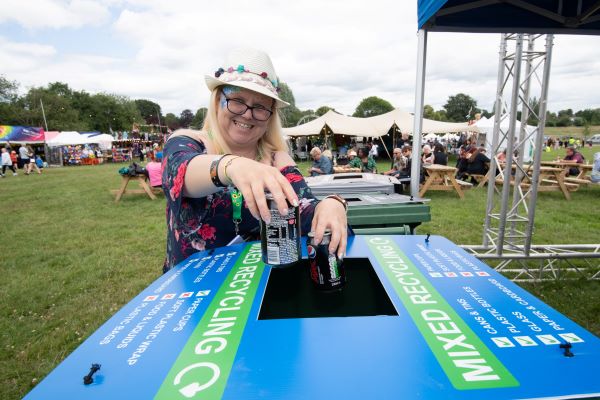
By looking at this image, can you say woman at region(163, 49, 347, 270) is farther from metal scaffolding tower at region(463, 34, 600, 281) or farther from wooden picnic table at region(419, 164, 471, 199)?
wooden picnic table at region(419, 164, 471, 199)

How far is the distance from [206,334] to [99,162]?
35.8 meters

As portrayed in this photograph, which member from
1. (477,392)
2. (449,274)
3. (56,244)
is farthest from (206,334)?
(56,244)

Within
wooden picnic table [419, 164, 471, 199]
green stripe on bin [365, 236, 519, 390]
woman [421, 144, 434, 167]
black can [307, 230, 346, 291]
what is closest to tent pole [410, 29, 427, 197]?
green stripe on bin [365, 236, 519, 390]

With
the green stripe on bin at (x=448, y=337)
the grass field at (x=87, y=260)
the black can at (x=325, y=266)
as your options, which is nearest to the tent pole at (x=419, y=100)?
the grass field at (x=87, y=260)

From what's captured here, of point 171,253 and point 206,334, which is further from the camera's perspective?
point 171,253

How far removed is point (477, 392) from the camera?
0.70m

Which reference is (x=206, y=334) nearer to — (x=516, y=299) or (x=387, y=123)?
(x=516, y=299)

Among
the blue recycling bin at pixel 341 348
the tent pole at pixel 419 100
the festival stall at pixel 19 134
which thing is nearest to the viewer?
the blue recycling bin at pixel 341 348

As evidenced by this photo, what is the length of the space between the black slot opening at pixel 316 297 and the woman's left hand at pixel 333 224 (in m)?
0.25

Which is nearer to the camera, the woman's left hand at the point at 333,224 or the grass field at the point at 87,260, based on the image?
the woman's left hand at the point at 333,224

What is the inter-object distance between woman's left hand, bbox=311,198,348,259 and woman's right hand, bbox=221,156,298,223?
0.24 metres

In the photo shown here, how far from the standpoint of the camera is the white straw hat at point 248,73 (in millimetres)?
1469

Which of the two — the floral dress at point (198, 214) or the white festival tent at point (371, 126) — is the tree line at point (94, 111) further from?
the floral dress at point (198, 214)

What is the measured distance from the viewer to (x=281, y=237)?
1173mm
